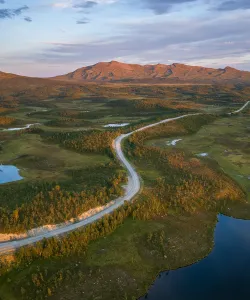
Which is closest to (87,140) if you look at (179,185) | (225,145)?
(179,185)

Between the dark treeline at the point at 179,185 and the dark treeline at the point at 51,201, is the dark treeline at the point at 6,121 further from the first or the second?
the dark treeline at the point at 51,201

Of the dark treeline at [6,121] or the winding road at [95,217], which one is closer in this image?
the winding road at [95,217]

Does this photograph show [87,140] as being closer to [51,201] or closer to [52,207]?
[51,201]

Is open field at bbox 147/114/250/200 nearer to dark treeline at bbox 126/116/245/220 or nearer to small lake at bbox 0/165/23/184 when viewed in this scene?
dark treeline at bbox 126/116/245/220

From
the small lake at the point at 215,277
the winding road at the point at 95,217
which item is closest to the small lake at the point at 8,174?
the winding road at the point at 95,217

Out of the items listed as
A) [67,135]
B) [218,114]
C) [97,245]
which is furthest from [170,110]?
[97,245]

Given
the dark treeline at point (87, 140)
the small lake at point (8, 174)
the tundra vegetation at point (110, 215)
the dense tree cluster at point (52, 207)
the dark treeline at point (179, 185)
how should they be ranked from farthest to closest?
the dark treeline at point (87, 140), the small lake at point (8, 174), the dark treeline at point (179, 185), the dense tree cluster at point (52, 207), the tundra vegetation at point (110, 215)

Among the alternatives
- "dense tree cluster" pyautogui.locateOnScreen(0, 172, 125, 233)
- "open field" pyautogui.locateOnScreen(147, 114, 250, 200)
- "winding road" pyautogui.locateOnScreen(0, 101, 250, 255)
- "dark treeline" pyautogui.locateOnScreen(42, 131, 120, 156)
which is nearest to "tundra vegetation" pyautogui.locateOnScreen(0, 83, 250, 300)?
"dense tree cluster" pyautogui.locateOnScreen(0, 172, 125, 233)
